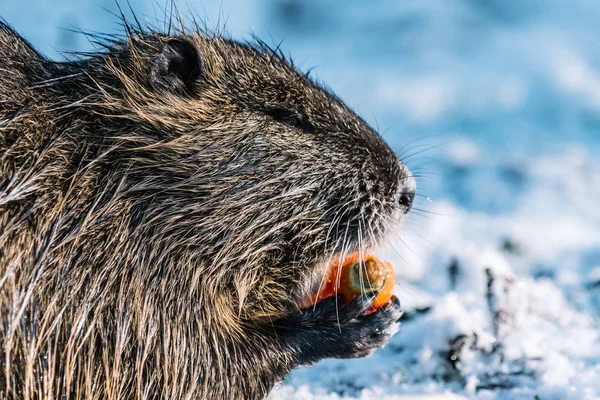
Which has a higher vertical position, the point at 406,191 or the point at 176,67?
the point at 176,67

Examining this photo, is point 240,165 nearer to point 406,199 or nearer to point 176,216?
point 176,216

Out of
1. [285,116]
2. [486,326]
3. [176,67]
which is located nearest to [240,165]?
[285,116]

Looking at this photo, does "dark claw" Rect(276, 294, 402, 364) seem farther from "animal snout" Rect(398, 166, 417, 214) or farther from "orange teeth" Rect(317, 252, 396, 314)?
"animal snout" Rect(398, 166, 417, 214)

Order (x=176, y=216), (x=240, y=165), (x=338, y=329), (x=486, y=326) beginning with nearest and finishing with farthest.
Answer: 1. (x=176, y=216)
2. (x=240, y=165)
3. (x=338, y=329)
4. (x=486, y=326)

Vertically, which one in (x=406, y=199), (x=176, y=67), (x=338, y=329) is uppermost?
(x=176, y=67)

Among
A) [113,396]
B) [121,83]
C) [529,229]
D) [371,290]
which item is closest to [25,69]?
[121,83]

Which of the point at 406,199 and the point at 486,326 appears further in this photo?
the point at 486,326

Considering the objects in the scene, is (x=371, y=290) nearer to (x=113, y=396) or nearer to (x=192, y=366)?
(x=192, y=366)

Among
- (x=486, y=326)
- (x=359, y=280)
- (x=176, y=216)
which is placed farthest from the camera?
(x=486, y=326)
